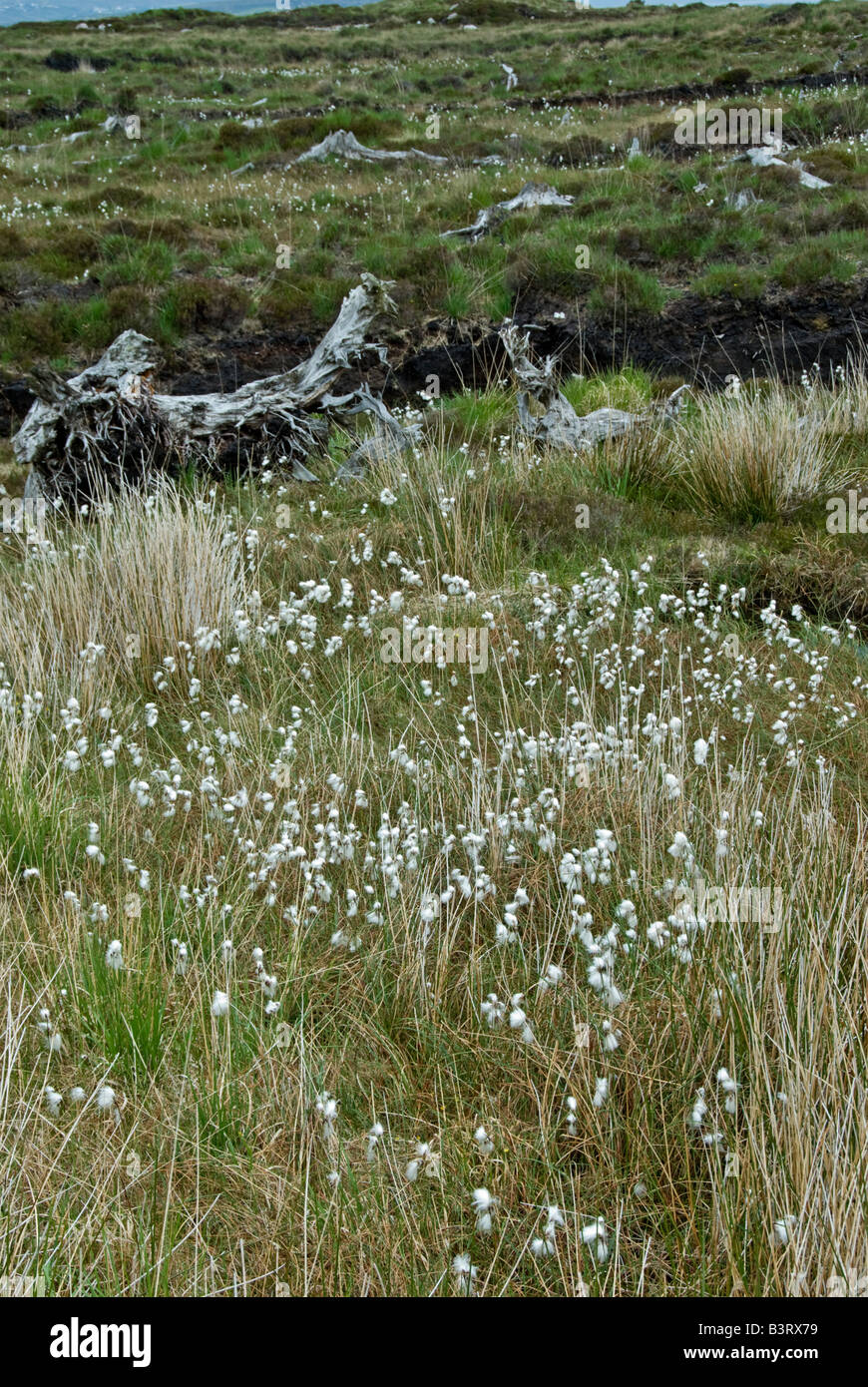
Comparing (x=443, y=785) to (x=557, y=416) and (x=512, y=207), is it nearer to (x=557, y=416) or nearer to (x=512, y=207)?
(x=557, y=416)

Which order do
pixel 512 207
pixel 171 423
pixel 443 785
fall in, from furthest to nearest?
pixel 512 207 → pixel 171 423 → pixel 443 785

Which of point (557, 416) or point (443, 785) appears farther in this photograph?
point (557, 416)

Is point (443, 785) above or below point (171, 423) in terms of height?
below

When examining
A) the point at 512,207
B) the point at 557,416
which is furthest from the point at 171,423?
the point at 512,207

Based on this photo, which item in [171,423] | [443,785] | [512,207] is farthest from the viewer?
[512,207]

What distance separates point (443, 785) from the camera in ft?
13.5

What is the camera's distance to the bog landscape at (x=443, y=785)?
2.39m

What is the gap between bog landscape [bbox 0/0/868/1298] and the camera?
239cm

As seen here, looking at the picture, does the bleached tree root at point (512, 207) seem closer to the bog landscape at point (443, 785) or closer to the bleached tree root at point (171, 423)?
the bog landscape at point (443, 785)

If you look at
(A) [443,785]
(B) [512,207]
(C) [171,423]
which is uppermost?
(B) [512,207]

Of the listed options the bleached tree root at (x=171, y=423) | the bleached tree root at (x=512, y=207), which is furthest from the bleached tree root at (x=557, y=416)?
the bleached tree root at (x=512, y=207)

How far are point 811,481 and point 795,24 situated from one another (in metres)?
40.3
